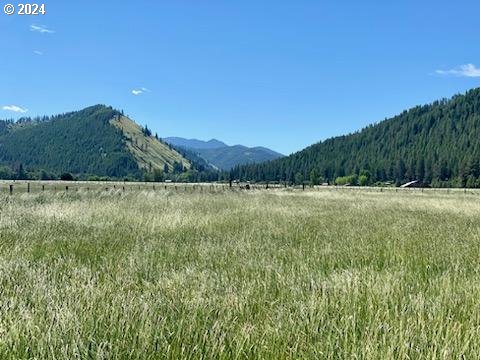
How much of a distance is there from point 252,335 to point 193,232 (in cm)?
710

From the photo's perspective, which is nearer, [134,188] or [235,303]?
[235,303]

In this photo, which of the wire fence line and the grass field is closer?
the grass field

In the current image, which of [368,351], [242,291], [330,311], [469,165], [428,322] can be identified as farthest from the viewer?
[469,165]

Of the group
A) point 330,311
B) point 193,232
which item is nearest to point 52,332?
point 330,311

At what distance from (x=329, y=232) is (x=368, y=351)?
7.54 metres

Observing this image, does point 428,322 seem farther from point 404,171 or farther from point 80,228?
point 404,171

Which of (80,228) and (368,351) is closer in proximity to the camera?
(368,351)

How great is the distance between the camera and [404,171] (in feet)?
604

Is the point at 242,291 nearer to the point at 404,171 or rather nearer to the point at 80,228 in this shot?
the point at 80,228

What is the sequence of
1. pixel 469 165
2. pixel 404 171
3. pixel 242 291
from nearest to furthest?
pixel 242 291, pixel 469 165, pixel 404 171

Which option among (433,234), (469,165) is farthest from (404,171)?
(433,234)

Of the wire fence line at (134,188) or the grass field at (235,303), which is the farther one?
the wire fence line at (134,188)

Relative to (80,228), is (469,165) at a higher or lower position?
higher

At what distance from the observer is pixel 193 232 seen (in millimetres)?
10195
